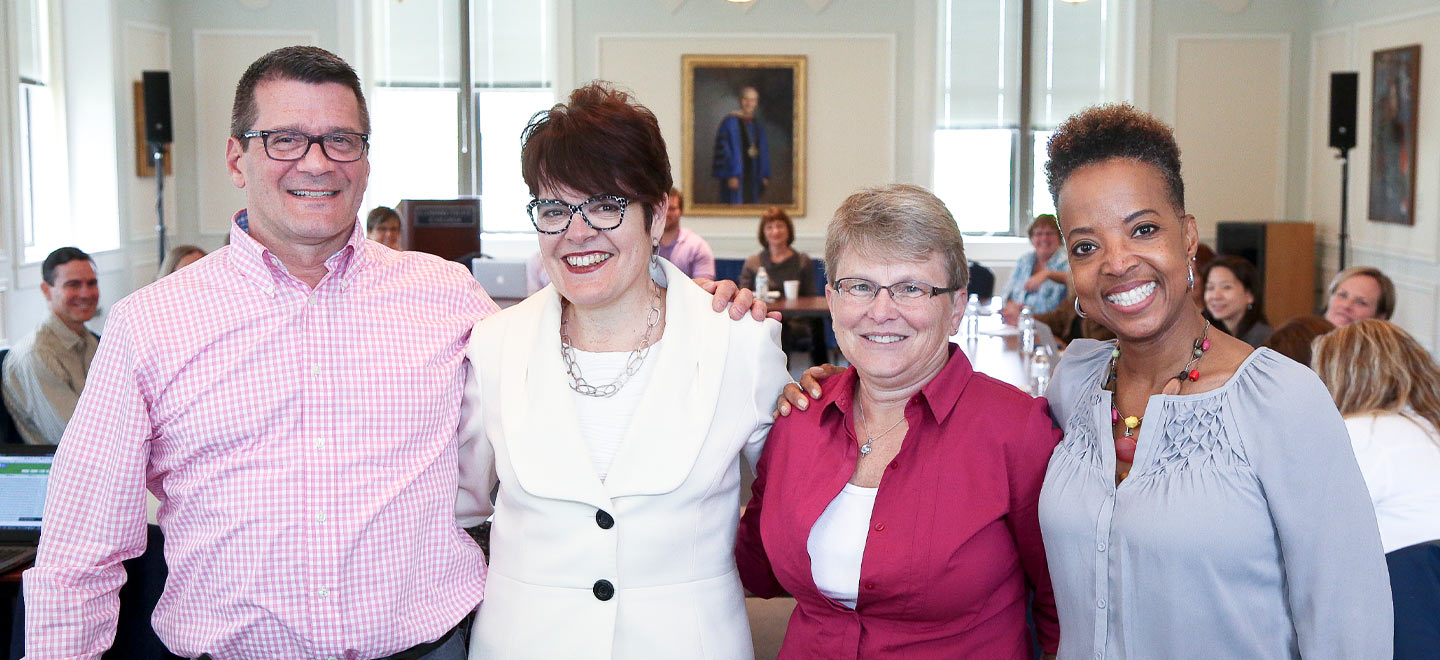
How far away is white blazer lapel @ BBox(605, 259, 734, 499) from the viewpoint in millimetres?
2027

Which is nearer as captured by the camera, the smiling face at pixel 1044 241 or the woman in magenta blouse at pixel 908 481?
the woman in magenta blouse at pixel 908 481

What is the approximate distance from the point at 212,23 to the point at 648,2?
3803mm

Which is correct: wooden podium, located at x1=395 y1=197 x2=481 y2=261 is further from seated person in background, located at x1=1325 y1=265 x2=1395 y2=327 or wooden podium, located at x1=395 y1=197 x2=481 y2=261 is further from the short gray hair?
the short gray hair

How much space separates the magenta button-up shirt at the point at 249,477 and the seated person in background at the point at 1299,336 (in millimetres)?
3325

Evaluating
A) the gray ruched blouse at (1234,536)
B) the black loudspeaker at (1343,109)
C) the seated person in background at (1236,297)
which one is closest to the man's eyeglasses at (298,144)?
the gray ruched blouse at (1234,536)

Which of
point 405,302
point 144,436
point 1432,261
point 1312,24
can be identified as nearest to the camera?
point 144,436

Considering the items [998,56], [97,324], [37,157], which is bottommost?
[97,324]

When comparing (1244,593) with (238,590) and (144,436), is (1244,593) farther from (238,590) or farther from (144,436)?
(144,436)

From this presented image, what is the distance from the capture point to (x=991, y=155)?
1134cm

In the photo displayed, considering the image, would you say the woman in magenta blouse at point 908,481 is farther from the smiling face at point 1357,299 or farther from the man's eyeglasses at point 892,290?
the smiling face at point 1357,299

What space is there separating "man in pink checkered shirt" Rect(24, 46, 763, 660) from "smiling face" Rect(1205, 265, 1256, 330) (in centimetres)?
478

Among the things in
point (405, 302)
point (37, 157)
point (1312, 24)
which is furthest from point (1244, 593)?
point (1312, 24)

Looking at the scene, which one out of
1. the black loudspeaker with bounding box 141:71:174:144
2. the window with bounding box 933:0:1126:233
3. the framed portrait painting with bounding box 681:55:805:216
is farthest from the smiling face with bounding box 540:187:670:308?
the window with bounding box 933:0:1126:233

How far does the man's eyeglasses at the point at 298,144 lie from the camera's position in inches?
81.6
